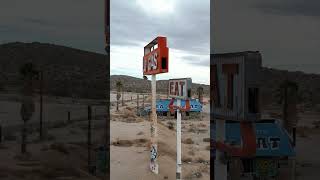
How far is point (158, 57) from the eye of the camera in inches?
384

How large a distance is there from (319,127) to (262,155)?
1.26 metres

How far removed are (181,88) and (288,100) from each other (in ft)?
8.69

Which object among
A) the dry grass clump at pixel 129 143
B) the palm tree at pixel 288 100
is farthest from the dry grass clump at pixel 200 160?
the palm tree at pixel 288 100

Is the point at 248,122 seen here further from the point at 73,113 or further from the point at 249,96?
the point at 73,113

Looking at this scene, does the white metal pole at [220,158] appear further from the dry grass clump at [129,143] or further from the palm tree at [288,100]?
the dry grass clump at [129,143]

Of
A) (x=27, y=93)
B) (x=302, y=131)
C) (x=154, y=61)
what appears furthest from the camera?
(x=154, y=61)

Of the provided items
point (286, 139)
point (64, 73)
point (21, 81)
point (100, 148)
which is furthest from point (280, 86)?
point (21, 81)

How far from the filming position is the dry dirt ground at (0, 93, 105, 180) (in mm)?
6168

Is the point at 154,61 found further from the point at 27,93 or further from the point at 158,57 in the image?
the point at 27,93

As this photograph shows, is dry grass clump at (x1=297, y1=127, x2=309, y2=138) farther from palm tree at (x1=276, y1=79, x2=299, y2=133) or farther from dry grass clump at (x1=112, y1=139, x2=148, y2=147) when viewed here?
dry grass clump at (x1=112, y1=139, x2=148, y2=147)

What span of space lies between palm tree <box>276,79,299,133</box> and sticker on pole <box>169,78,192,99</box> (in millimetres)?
2311

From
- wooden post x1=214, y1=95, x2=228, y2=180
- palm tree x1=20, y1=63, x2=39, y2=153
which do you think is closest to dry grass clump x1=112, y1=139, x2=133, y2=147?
palm tree x1=20, y1=63, x2=39, y2=153

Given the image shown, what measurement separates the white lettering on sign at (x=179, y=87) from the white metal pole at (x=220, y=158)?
9.07 ft

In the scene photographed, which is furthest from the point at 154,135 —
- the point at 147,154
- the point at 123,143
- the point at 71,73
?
the point at 123,143
